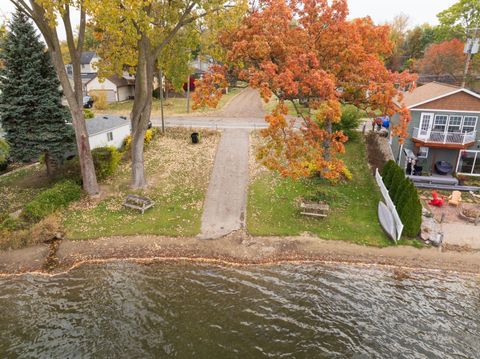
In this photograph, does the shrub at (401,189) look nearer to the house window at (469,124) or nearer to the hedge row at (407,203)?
the hedge row at (407,203)

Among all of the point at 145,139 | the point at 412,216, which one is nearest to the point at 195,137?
the point at 145,139

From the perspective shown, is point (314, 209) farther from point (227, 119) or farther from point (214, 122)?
point (227, 119)

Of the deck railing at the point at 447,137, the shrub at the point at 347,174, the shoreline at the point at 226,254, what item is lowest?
the shoreline at the point at 226,254

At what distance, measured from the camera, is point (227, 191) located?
22.8 meters

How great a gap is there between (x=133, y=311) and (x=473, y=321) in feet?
42.2

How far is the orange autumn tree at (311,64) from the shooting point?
677 inches

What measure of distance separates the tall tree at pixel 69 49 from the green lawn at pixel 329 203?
10111mm

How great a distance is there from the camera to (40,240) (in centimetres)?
1753

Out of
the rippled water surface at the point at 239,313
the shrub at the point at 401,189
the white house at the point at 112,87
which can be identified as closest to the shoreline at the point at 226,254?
the rippled water surface at the point at 239,313

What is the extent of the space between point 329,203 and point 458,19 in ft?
184

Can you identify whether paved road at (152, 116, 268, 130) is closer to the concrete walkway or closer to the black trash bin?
the black trash bin

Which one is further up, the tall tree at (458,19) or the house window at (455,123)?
the tall tree at (458,19)

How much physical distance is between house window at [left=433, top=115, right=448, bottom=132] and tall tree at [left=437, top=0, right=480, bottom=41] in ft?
134

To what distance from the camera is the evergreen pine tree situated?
66.2 feet
